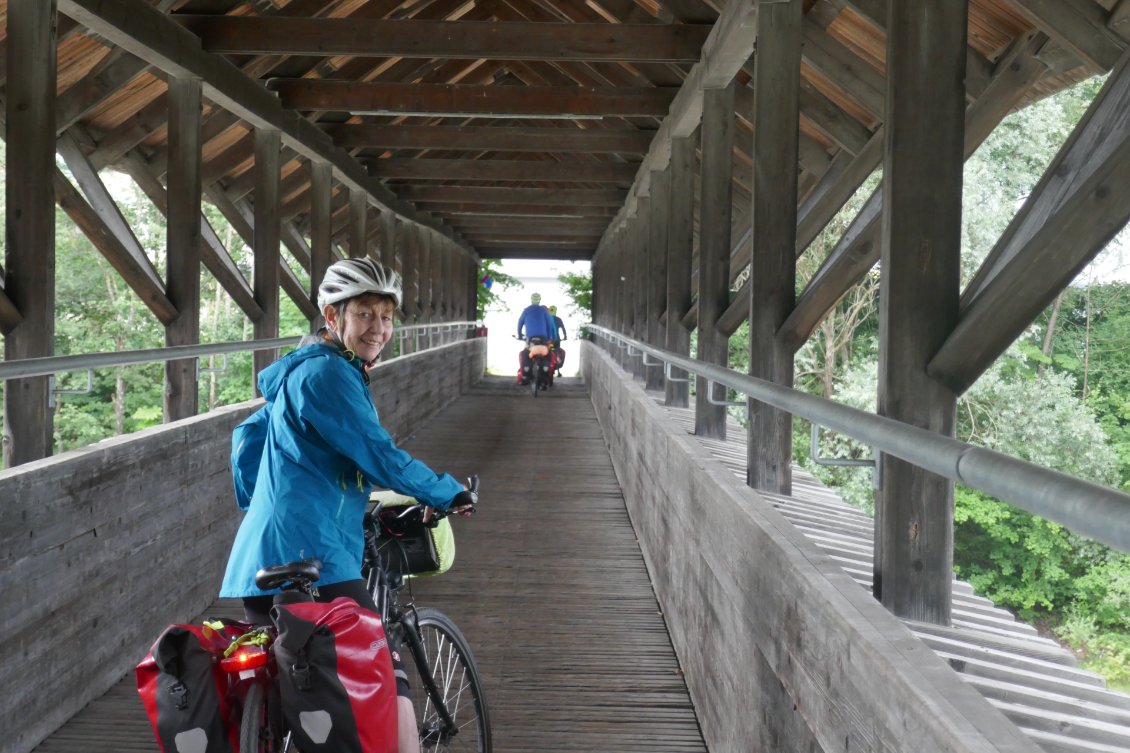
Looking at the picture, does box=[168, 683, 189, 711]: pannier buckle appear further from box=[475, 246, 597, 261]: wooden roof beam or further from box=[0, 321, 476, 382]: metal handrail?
box=[475, 246, 597, 261]: wooden roof beam

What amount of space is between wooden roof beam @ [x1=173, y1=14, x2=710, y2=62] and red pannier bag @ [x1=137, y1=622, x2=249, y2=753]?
725 centimetres

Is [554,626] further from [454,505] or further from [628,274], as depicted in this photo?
[628,274]

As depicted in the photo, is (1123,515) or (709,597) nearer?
(1123,515)

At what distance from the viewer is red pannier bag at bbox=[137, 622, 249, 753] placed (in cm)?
247

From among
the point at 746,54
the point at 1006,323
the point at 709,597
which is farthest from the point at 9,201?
the point at 1006,323

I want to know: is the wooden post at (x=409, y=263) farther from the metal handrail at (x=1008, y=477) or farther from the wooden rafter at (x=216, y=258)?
the metal handrail at (x=1008, y=477)

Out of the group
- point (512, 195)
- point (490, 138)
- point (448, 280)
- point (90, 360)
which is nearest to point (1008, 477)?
point (90, 360)

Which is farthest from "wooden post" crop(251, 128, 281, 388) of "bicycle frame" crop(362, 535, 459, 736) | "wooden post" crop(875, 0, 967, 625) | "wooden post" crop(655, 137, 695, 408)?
"wooden post" crop(875, 0, 967, 625)

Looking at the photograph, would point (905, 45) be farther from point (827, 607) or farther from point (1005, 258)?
point (827, 607)

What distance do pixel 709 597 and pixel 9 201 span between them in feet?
12.6

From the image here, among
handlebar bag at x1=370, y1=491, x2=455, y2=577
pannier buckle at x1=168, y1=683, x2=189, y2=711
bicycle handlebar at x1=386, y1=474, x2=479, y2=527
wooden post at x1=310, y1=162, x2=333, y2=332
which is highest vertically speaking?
wooden post at x1=310, y1=162, x2=333, y2=332

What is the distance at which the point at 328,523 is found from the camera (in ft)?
9.50

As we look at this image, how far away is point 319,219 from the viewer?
14.4m

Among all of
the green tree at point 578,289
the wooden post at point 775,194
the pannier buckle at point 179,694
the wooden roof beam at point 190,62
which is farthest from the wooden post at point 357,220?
the green tree at point 578,289
